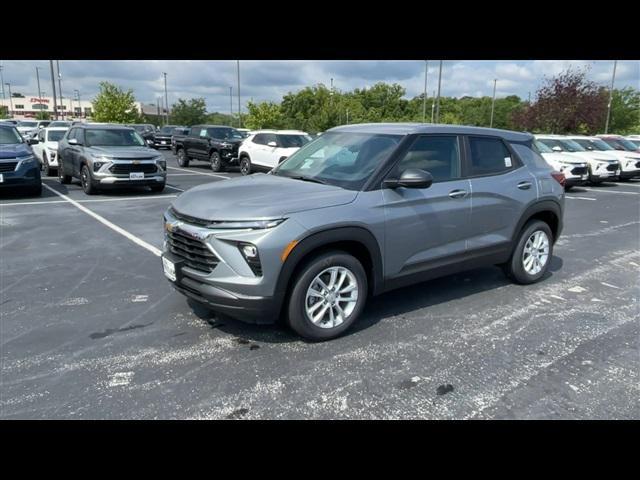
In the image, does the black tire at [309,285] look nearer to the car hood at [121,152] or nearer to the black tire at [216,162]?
the car hood at [121,152]

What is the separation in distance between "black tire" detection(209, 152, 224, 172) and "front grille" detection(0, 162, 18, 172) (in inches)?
352

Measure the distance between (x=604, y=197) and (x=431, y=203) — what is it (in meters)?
11.7

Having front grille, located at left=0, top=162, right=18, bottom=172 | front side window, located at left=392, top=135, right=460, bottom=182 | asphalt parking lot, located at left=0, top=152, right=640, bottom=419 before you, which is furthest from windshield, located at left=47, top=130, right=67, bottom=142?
front side window, located at left=392, top=135, right=460, bottom=182

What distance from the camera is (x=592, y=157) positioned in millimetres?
15797

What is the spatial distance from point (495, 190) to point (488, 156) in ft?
1.30

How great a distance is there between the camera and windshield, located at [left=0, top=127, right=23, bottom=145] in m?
10.9

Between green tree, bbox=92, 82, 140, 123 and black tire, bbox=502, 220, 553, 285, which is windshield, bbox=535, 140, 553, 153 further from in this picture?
green tree, bbox=92, 82, 140, 123

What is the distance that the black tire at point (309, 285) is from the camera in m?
3.66

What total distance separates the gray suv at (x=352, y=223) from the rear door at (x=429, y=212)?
0.4 inches

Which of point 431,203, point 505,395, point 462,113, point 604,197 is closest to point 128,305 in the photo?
point 431,203

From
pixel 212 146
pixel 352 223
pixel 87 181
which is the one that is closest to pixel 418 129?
pixel 352 223
